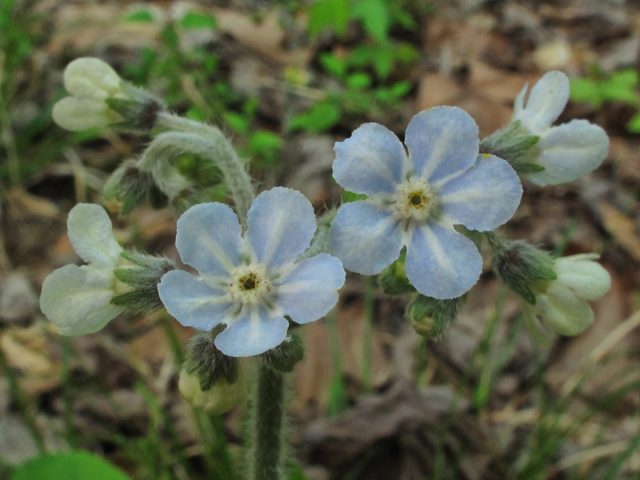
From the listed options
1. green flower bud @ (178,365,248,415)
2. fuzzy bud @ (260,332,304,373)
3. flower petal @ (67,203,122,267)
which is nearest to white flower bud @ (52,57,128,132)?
flower petal @ (67,203,122,267)

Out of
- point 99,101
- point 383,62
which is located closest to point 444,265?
point 99,101

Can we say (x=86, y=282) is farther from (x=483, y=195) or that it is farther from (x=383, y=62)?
(x=383, y=62)

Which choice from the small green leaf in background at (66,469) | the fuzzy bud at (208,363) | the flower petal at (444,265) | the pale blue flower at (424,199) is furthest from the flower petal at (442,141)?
the small green leaf in background at (66,469)

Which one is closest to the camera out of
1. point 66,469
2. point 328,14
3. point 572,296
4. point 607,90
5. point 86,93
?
point 572,296

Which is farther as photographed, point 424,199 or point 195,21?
point 195,21

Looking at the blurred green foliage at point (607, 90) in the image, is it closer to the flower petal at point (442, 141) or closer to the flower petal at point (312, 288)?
the flower petal at point (442, 141)

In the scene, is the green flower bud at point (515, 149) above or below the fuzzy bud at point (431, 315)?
above

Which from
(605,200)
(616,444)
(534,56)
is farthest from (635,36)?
(616,444)
